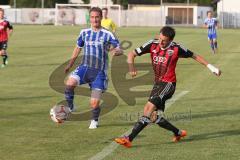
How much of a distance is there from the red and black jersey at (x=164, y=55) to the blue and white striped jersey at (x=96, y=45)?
1.67 meters

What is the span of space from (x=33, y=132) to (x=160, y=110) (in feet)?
7.28

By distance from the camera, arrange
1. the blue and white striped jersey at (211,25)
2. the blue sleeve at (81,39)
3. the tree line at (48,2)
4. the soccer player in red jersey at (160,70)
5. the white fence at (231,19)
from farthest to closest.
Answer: the tree line at (48,2), the white fence at (231,19), the blue and white striped jersey at (211,25), the blue sleeve at (81,39), the soccer player in red jersey at (160,70)

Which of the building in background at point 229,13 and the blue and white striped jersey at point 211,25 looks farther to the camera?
the building in background at point 229,13

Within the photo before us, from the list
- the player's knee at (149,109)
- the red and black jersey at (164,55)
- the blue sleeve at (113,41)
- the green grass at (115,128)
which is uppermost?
the blue sleeve at (113,41)

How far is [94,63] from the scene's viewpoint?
11.1 meters

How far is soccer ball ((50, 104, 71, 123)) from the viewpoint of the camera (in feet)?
35.9

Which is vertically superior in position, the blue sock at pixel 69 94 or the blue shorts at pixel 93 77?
the blue shorts at pixel 93 77

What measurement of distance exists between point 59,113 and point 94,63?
106 centimetres

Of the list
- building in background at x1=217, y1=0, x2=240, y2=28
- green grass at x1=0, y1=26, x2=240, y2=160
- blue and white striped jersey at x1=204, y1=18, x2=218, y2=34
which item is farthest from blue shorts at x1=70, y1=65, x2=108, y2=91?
building in background at x1=217, y1=0, x2=240, y2=28

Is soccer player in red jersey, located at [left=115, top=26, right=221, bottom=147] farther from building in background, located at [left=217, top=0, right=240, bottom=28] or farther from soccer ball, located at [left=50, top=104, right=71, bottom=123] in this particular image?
building in background, located at [left=217, top=0, right=240, bottom=28]

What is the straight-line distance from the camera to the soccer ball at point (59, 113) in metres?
10.9

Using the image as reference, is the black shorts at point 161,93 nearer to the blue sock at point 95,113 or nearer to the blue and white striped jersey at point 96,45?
the blue sock at point 95,113

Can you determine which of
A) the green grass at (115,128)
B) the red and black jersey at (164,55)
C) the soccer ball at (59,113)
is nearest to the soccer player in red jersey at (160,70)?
the red and black jersey at (164,55)

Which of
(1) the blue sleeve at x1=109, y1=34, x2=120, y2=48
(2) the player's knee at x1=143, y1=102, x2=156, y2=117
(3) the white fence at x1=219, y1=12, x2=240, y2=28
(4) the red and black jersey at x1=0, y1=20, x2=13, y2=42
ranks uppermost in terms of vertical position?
(3) the white fence at x1=219, y1=12, x2=240, y2=28
